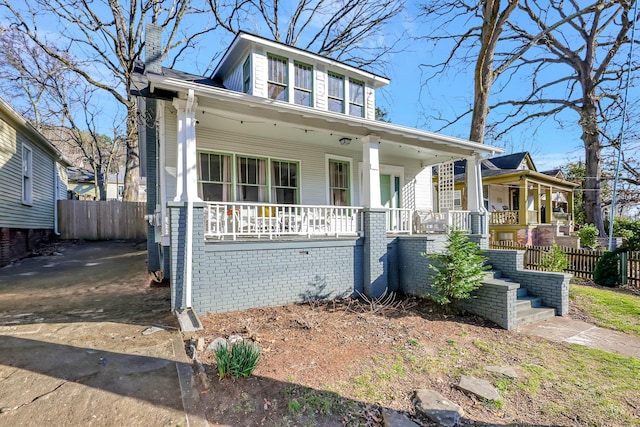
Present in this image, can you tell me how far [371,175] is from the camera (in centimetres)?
707

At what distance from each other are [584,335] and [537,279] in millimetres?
1493

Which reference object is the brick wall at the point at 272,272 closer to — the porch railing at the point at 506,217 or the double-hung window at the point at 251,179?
the double-hung window at the point at 251,179

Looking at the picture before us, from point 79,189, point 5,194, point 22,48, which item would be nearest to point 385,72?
point 5,194

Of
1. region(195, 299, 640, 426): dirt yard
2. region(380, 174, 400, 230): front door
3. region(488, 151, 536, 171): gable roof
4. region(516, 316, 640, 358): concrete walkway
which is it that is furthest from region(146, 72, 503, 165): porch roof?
region(488, 151, 536, 171): gable roof

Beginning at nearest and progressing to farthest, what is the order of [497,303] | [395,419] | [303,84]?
[395,419] → [497,303] → [303,84]

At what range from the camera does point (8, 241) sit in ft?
31.3

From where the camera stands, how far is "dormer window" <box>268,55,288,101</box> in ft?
28.0

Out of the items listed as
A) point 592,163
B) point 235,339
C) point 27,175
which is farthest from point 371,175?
point 592,163

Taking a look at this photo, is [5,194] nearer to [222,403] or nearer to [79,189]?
[222,403]

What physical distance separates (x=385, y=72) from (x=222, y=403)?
1712 centimetres

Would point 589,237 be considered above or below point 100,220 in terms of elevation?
below

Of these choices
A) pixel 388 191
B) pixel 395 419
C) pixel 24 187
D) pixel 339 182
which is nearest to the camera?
pixel 395 419

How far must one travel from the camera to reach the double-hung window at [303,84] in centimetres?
890

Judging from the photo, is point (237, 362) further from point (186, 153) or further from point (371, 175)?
point (371, 175)
